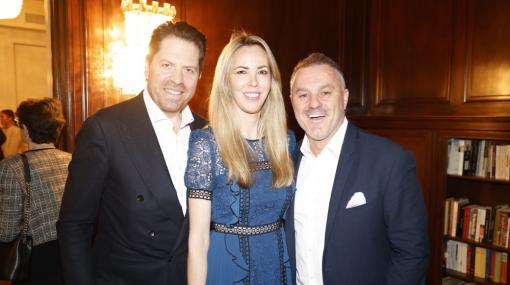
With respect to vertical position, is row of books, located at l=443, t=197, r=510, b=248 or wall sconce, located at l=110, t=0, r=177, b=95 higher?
wall sconce, located at l=110, t=0, r=177, b=95

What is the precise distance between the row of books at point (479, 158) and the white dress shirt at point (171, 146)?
2.60m

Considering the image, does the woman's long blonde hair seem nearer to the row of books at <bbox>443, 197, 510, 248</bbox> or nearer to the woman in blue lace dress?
the woman in blue lace dress

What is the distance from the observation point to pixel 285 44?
14.5 ft

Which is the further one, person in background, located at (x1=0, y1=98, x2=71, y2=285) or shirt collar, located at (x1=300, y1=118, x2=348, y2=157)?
person in background, located at (x1=0, y1=98, x2=71, y2=285)

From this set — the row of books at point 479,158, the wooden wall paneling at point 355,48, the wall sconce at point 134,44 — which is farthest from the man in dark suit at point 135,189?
the wooden wall paneling at point 355,48

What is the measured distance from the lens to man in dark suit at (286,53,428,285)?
5.53 ft

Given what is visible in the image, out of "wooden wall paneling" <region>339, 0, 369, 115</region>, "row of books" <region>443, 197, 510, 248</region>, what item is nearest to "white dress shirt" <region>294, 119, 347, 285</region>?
"row of books" <region>443, 197, 510, 248</region>

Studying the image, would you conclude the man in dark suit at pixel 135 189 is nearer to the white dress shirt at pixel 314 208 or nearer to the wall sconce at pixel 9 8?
the white dress shirt at pixel 314 208

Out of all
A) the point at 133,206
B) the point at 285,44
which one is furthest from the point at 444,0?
the point at 133,206

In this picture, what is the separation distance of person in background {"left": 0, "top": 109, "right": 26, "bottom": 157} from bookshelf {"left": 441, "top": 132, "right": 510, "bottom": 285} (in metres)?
5.87

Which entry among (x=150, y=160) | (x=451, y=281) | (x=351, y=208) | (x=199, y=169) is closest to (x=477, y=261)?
(x=451, y=281)

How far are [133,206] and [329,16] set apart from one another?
139 inches

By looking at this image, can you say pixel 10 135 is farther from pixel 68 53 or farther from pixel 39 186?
pixel 39 186

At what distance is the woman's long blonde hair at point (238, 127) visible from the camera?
170cm
